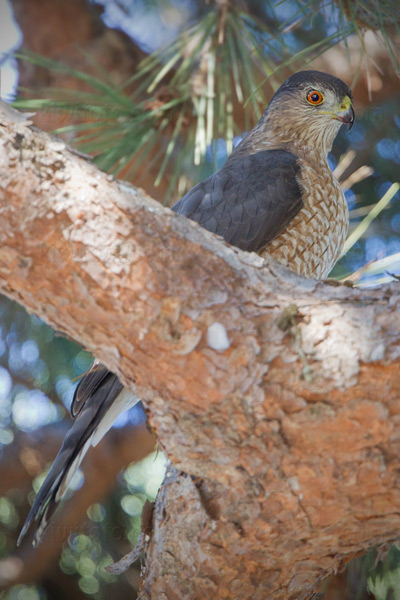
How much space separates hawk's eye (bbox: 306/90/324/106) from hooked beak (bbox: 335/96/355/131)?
0.46 feet

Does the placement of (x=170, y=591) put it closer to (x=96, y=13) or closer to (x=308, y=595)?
(x=308, y=595)

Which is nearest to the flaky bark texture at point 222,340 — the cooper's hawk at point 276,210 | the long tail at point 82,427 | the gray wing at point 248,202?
the long tail at point 82,427

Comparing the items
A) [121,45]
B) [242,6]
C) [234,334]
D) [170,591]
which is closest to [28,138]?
[234,334]

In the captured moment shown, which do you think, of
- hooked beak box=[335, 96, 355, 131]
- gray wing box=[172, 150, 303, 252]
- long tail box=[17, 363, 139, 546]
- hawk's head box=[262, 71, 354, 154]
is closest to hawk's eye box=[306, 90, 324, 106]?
hawk's head box=[262, 71, 354, 154]

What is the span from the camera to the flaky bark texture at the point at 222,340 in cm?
155

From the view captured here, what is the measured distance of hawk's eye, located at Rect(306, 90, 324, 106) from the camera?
3.25 meters

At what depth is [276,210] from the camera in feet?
8.98

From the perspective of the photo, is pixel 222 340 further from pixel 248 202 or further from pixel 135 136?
pixel 135 136

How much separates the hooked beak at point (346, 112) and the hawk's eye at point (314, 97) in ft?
0.46

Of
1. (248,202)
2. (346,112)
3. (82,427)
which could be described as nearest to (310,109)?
(346,112)

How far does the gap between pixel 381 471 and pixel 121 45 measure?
3.48 metres

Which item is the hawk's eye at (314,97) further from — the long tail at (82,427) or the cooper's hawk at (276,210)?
the long tail at (82,427)

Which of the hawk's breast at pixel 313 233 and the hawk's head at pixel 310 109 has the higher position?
the hawk's head at pixel 310 109

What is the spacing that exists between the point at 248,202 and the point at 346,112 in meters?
0.78
